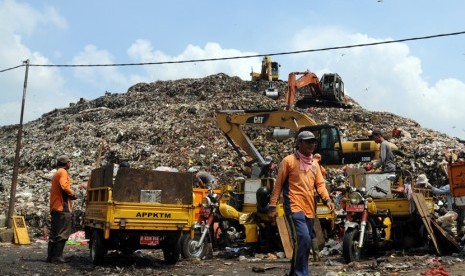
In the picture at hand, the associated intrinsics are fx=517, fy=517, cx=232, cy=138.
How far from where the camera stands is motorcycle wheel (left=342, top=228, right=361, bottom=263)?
25.2 feet

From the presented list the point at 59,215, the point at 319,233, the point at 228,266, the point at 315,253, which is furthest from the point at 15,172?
the point at 315,253

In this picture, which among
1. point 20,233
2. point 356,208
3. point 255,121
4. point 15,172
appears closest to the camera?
point 356,208

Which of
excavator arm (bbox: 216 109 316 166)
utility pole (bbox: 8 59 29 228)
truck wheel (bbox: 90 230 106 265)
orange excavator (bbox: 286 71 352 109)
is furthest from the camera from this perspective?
orange excavator (bbox: 286 71 352 109)

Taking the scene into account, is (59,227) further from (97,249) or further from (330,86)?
(330,86)

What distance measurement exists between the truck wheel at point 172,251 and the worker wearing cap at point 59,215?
5.38 feet

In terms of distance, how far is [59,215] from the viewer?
27.2 feet

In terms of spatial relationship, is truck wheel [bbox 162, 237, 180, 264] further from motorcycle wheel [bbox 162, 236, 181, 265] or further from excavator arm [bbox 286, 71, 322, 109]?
excavator arm [bbox 286, 71, 322, 109]

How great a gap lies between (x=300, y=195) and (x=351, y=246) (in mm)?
2642

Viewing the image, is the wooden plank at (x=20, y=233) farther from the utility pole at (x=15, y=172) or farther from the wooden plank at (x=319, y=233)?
the wooden plank at (x=319, y=233)

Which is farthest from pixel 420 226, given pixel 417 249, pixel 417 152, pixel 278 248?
pixel 417 152

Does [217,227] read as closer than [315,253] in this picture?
No

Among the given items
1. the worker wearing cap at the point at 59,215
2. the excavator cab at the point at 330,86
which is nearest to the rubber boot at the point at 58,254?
the worker wearing cap at the point at 59,215

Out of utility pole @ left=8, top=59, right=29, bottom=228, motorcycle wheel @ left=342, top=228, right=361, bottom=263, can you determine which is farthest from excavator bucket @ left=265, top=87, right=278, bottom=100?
motorcycle wheel @ left=342, top=228, right=361, bottom=263

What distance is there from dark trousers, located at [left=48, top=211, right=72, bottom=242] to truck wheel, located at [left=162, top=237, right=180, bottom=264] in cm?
163
